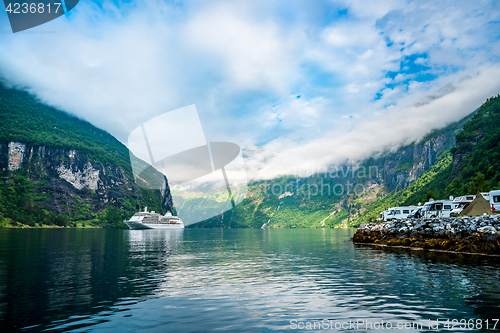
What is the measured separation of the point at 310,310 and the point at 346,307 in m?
2.14

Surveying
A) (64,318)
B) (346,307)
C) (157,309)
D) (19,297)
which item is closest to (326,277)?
(346,307)

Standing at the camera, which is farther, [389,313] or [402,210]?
[402,210]

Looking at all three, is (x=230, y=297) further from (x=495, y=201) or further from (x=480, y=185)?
(x=480, y=185)

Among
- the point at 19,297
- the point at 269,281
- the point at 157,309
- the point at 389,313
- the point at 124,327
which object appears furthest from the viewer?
the point at 269,281

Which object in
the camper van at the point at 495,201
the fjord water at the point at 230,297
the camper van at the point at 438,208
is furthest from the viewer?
the camper van at the point at 438,208

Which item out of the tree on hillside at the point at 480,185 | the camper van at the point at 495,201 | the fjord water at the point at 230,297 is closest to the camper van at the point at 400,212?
the tree on hillside at the point at 480,185

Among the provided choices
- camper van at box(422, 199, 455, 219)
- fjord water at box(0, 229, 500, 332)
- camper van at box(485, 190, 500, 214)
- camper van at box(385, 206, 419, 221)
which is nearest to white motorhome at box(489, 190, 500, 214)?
camper van at box(485, 190, 500, 214)

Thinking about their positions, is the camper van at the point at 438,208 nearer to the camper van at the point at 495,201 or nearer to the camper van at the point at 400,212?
the camper van at the point at 495,201

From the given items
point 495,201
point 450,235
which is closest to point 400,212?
point 495,201

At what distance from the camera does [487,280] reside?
70.1 feet

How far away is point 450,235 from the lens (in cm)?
4309

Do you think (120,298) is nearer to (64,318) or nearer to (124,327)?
(64,318)

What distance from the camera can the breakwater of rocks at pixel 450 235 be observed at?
37.5 metres

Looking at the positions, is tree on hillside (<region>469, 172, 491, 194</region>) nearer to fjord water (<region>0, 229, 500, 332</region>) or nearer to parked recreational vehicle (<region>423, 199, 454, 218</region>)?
parked recreational vehicle (<region>423, 199, 454, 218</region>)
